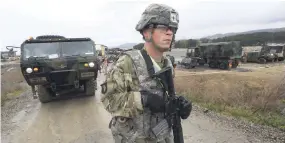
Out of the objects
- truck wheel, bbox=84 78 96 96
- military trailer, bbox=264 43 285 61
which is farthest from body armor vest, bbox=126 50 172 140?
military trailer, bbox=264 43 285 61

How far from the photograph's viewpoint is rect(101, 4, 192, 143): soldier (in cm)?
145

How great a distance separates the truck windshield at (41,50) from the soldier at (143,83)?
5384mm

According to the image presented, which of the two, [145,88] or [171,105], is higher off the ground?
[145,88]

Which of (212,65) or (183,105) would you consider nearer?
(183,105)

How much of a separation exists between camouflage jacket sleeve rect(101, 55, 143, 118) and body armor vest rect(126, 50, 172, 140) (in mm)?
37

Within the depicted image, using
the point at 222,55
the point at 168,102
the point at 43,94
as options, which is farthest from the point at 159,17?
the point at 222,55

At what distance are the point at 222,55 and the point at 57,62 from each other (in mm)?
15605

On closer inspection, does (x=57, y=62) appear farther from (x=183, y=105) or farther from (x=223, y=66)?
(x=223, y=66)

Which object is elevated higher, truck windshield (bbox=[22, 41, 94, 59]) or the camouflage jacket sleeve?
truck windshield (bbox=[22, 41, 94, 59])

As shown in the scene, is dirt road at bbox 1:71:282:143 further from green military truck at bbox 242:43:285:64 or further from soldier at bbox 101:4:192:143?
green military truck at bbox 242:43:285:64

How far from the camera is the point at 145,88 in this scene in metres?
1.50

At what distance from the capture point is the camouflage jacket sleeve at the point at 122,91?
1.38 metres

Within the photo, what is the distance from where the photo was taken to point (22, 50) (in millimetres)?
6305

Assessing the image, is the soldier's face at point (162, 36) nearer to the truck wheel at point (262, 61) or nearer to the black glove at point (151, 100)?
the black glove at point (151, 100)
